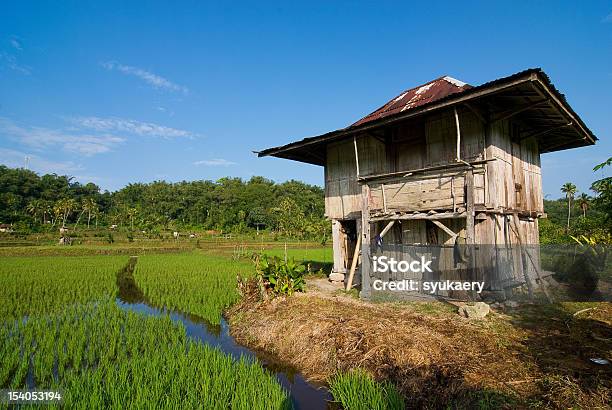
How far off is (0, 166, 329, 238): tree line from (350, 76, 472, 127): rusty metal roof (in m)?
36.5

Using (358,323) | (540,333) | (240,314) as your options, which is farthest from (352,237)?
(540,333)

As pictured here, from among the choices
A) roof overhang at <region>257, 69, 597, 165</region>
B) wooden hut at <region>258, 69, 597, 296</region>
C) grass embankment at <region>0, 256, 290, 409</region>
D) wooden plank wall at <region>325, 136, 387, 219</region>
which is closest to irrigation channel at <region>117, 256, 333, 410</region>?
grass embankment at <region>0, 256, 290, 409</region>

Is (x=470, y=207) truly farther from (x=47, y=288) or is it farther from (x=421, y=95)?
(x=47, y=288)

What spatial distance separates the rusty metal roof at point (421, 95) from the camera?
944 centimetres

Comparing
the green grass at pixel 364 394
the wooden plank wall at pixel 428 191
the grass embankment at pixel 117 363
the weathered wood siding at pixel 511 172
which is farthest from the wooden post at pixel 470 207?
the grass embankment at pixel 117 363

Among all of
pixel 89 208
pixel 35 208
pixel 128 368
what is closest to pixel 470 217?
pixel 128 368

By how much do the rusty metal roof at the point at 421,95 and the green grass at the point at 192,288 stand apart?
254 inches

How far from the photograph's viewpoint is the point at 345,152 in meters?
11.1

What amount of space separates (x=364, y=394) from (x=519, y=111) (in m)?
6.83

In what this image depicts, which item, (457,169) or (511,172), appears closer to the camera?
(457,169)

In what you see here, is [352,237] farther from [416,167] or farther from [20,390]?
[20,390]

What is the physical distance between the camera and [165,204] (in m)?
71.9

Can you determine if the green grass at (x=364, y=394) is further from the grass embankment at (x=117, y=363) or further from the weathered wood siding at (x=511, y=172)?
the weathered wood siding at (x=511, y=172)

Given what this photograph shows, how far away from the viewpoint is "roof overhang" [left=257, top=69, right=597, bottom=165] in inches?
264
